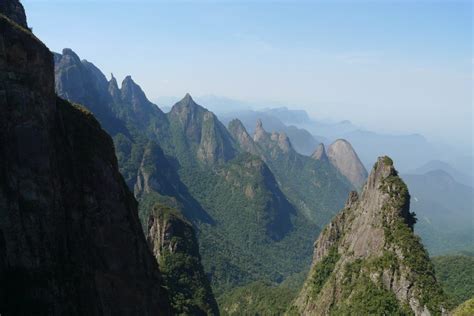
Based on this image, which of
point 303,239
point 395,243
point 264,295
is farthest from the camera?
point 303,239

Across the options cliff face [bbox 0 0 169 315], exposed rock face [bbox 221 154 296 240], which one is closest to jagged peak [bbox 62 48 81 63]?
exposed rock face [bbox 221 154 296 240]

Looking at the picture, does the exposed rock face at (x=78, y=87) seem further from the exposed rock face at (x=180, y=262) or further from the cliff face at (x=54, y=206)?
the cliff face at (x=54, y=206)

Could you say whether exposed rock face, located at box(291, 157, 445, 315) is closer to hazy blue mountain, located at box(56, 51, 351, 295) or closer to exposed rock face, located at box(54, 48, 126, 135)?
hazy blue mountain, located at box(56, 51, 351, 295)

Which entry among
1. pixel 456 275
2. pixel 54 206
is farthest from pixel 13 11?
pixel 456 275

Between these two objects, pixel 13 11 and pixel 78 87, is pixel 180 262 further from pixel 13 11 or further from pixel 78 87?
pixel 78 87

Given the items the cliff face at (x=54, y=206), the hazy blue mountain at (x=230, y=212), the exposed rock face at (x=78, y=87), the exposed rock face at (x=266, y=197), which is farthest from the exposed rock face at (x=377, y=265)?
the exposed rock face at (x=78, y=87)

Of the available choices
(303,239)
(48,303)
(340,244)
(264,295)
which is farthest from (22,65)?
(303,239)

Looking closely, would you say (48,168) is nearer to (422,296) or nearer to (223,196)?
(422,296)
